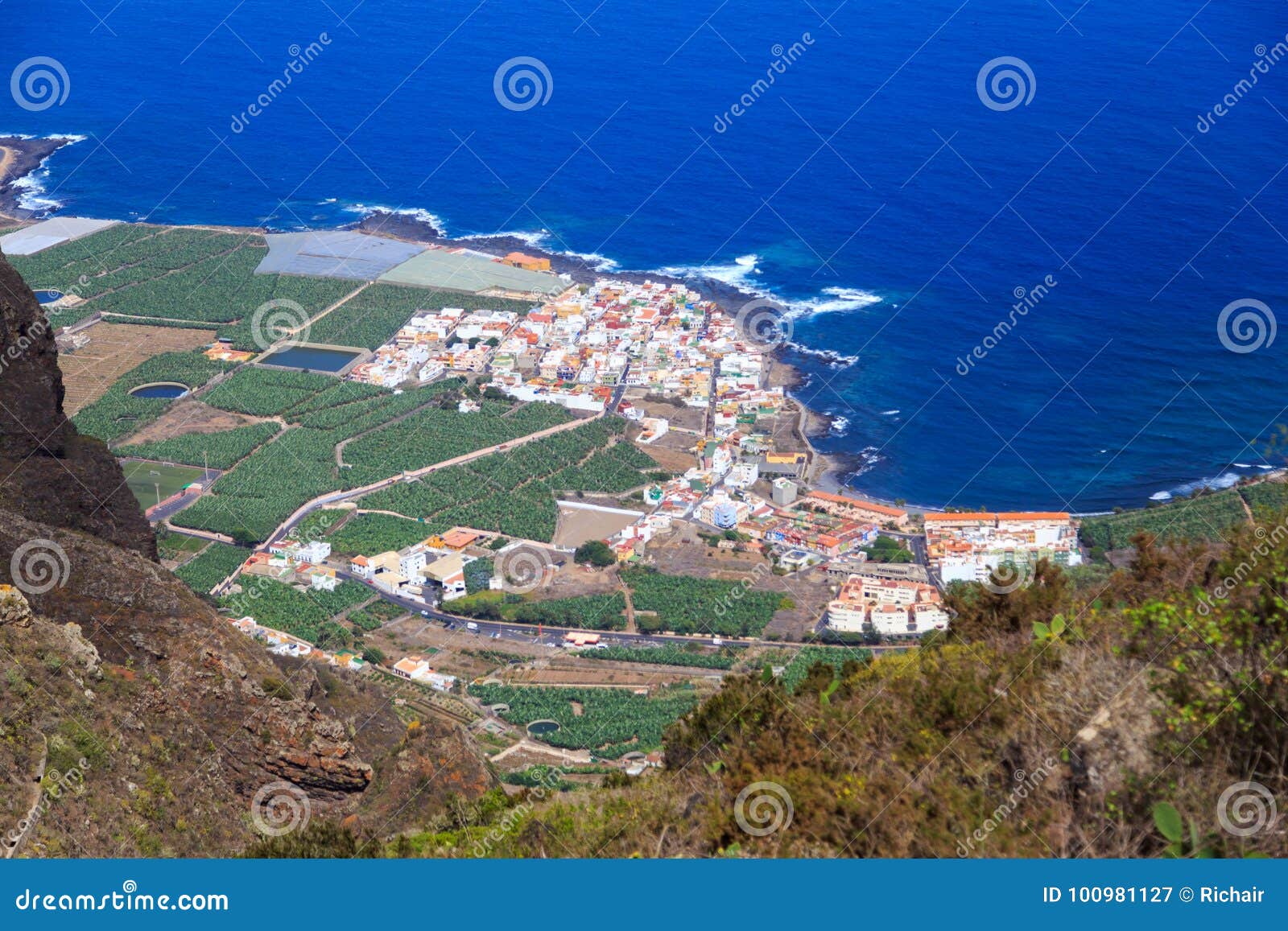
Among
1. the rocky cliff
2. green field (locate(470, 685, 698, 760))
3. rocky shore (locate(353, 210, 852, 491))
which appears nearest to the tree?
green field (locate(470, 685, 698, 760))

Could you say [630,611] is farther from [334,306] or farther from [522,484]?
[334,306]

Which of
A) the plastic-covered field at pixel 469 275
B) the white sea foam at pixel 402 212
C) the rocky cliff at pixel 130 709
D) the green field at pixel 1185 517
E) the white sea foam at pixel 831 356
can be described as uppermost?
the white sea foam at pixel 402 212

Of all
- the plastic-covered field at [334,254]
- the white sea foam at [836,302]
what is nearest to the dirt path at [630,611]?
the white sea foam at [836,302]

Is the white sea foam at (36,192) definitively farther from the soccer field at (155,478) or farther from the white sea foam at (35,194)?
the soccer field at (155,478)

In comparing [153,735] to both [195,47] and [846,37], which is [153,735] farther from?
[195,47]

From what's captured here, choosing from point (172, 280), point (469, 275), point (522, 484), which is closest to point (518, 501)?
point (522, 484)

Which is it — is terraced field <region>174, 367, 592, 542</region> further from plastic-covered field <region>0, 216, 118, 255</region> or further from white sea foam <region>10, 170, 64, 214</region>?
white sea foam <region>10, 170, 64, 214</region>
